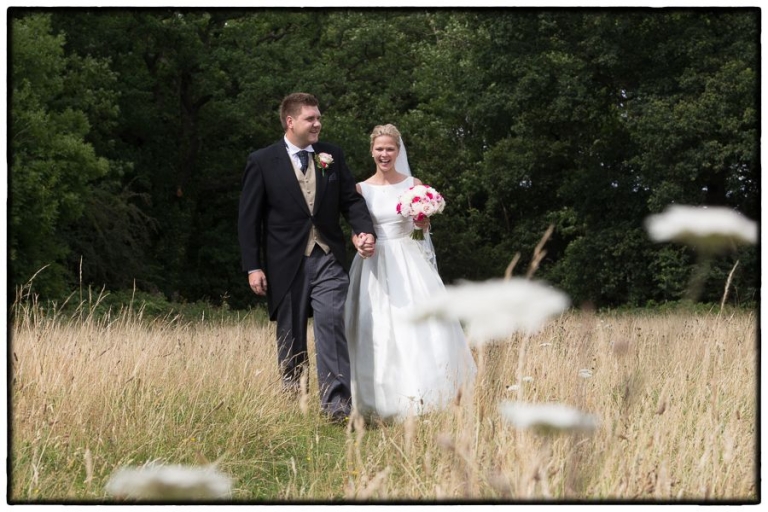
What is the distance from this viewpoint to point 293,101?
517 cm

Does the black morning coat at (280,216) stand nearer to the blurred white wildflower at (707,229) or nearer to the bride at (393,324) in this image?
the bride at (393,324)

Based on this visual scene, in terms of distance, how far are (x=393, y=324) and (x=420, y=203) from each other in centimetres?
71

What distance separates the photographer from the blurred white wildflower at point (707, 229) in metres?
1.57

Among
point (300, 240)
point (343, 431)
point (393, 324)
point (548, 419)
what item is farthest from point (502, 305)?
point (393, 324)

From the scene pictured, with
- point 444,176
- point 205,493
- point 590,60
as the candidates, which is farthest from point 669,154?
point 205,493

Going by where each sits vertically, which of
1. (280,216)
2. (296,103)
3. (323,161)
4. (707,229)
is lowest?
(707,229)

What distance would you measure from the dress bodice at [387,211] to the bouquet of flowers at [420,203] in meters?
0.12

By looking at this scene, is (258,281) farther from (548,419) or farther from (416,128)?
(416,128)

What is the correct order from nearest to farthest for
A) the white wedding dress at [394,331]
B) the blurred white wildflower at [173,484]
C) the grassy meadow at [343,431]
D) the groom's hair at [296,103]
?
1. the blurred white wildflower at [173,484]
2. the grassy meadow at [343,431]
3. the groom's hair at [296,103]
4. the white wedding dress at [394,331]

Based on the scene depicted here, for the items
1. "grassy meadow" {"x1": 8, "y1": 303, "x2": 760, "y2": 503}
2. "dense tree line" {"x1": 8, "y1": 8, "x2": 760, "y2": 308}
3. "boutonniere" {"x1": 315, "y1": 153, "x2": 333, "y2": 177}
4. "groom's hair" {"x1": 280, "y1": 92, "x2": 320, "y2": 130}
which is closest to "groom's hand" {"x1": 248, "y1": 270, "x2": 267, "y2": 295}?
"grassy meadow" {"x1": 8, "y1": 303, "x2": 760, "y2": 503}

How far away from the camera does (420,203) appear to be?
5574 mm

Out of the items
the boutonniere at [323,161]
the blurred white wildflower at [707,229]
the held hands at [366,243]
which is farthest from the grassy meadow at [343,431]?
the boutonniere at [323,161]

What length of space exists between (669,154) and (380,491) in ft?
53.1

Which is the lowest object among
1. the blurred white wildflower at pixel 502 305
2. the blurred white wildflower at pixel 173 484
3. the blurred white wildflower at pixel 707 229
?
the blurred white wildflower at pixel 173 484
